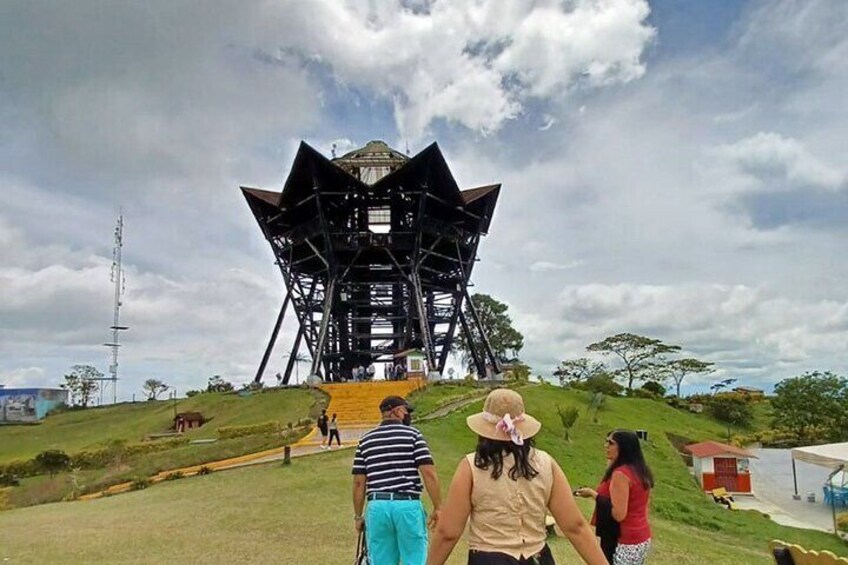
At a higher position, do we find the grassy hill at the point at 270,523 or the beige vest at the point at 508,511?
the beige vest at the point at 508,511

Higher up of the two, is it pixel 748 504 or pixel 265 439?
pixel 265 439

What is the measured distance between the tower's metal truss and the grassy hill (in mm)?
22389

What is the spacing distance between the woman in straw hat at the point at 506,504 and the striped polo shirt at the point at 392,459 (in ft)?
5.22

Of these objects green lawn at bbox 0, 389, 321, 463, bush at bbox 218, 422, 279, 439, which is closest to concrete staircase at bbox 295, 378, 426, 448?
green lawn at bbox 0, 389, 321, 463

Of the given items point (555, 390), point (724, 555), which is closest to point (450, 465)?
point (724, 555)

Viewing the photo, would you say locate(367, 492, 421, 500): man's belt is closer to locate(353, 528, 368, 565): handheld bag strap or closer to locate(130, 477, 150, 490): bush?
locate(353, 528, 368, 565): handheld bag strap

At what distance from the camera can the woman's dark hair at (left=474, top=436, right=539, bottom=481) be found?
304 centimetres

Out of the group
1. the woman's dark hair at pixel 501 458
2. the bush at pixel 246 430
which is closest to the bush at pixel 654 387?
the bush at pixel 246 430

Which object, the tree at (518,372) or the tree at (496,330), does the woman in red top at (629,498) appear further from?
the tree at (496,330)

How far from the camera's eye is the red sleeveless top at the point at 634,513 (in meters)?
4.00

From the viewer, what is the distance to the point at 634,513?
4027 mm

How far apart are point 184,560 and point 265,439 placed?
14848 millimetres

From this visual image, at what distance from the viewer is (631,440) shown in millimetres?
4094

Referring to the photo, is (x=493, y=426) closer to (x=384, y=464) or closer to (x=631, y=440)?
(x=631, y=440)
